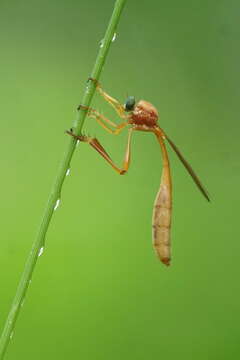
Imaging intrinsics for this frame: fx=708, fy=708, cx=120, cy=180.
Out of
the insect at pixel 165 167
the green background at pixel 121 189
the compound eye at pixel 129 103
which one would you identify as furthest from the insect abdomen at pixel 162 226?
the green background at pixel 121 189

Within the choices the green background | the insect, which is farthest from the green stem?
the green background

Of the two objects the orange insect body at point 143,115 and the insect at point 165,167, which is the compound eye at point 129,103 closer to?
the insect at point 165,167

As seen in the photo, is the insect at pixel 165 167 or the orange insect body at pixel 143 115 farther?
the orange insect body at pixel 143 115

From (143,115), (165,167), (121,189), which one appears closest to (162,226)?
(165,167)

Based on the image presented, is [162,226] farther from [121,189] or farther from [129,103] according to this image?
[121,189]

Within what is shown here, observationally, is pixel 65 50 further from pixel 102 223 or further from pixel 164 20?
pixel 102 223

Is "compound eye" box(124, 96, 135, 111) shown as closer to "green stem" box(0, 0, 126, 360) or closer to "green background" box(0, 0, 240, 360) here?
"green stem" box(0, 0, 126, 360)
